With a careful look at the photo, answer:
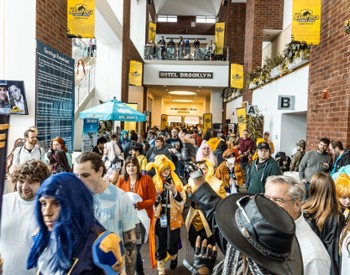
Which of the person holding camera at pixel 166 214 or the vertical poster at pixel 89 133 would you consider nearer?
the person holding camera at pixel 166 214

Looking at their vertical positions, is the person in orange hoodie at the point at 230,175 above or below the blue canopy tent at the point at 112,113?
below

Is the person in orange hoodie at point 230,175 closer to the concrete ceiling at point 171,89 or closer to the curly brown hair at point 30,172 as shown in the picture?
the curly brown hair at point 30,172

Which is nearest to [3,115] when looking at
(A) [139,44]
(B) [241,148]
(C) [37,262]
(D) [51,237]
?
(D) [51,237]

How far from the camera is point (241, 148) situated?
10.7m

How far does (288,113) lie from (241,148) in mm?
1970

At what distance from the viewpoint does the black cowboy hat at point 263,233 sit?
1.34 m

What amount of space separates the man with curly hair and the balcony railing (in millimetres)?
19477

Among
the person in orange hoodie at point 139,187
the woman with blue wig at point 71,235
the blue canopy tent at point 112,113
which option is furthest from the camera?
the blue canopy tent at point 112,113

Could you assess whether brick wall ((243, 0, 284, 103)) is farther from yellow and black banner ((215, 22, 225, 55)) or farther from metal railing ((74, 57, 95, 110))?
metal railing ((74, 57, 95, 110))

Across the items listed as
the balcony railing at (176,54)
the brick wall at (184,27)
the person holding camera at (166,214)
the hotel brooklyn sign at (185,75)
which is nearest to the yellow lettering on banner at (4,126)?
the person holding camera at (166,214)

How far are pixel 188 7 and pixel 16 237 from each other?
109 feet

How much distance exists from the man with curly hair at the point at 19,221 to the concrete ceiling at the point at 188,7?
3150 centimetres

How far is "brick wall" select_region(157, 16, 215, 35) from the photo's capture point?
3375 centimetres

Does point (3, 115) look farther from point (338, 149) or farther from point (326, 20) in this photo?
point (326, 20)
